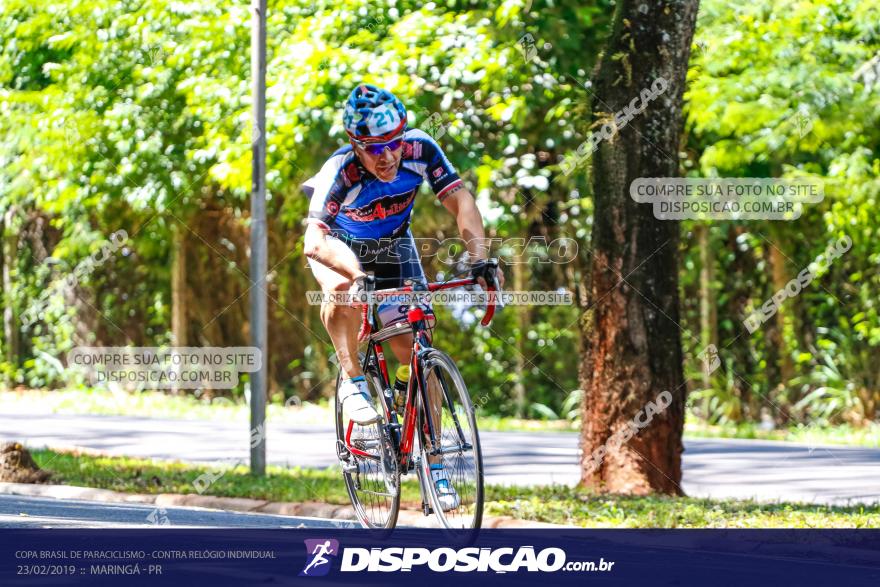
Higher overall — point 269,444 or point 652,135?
point 652,135

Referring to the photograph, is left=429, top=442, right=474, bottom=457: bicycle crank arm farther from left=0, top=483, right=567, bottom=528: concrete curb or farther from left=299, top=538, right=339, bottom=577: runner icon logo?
left=0, top=483, right=567, bottom=528: concrete curb

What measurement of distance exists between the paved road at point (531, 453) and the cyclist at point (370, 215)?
5.13m

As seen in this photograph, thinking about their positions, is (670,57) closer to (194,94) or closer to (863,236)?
(863,236)

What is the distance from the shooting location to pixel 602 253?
42.2 feet

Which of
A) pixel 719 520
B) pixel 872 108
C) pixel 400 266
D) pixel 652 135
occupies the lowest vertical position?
pixel 719 520

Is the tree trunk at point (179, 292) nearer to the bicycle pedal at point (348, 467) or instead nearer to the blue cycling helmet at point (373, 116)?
the bicycle pedal at point (348, 467)

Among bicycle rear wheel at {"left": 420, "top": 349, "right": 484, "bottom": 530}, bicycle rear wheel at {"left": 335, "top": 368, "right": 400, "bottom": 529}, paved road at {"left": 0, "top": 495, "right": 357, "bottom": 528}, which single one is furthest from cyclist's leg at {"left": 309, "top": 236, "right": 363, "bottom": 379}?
paved road at {"left": 0, "top": 495, "right": 357, "bottom": 528}

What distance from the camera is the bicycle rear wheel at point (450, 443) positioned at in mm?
8039

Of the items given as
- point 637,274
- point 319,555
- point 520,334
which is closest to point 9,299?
point 520,334

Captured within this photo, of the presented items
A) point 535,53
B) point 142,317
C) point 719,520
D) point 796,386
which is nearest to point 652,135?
point 719,520

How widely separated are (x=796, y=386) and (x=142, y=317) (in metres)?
12.5

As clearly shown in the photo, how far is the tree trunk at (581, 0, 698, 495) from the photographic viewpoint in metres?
12.7

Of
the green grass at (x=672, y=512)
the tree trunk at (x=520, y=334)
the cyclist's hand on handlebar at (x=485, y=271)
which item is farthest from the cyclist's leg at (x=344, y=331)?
the tree trunk at (x=520, y=334)

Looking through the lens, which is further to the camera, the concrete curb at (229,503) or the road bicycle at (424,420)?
the concrete curb at (229,503)
